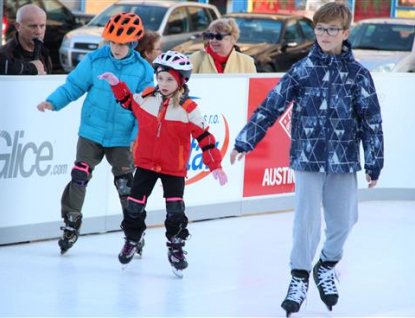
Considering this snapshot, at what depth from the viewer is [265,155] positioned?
10078 millimetres

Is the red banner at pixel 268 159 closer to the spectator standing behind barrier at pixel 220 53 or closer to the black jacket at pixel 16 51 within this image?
the spectator standing behind barrier at pixel 220 53

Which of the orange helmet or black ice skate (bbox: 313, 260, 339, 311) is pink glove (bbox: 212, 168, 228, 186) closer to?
black ice skate (bbox: 313, 260, 339, 311)

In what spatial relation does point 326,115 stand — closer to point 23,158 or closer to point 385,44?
point 23,158

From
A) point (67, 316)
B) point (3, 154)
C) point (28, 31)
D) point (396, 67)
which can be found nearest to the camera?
point (67, 316)

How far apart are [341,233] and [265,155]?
3.63 m

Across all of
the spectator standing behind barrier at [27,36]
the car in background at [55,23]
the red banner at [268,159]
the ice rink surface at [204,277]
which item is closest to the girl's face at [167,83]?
the ice rink surface at [204,277]

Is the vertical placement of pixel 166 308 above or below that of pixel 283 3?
above

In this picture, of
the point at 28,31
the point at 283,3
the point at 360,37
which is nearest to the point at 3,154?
the point at 28,31

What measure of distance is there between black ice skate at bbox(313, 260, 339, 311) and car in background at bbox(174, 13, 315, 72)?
1263cm

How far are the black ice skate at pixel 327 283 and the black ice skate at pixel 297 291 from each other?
7.4 inches

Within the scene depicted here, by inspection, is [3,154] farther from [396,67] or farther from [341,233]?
[396,67]

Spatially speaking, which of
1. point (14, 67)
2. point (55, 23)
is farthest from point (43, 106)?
point (55, 23)

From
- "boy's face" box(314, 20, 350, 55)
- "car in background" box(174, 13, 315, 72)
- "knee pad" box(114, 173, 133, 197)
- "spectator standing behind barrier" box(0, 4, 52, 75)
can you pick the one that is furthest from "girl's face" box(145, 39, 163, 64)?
"car in background" box(174, 13, 315, 72)

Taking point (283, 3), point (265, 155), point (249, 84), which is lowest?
point (283, 3)
